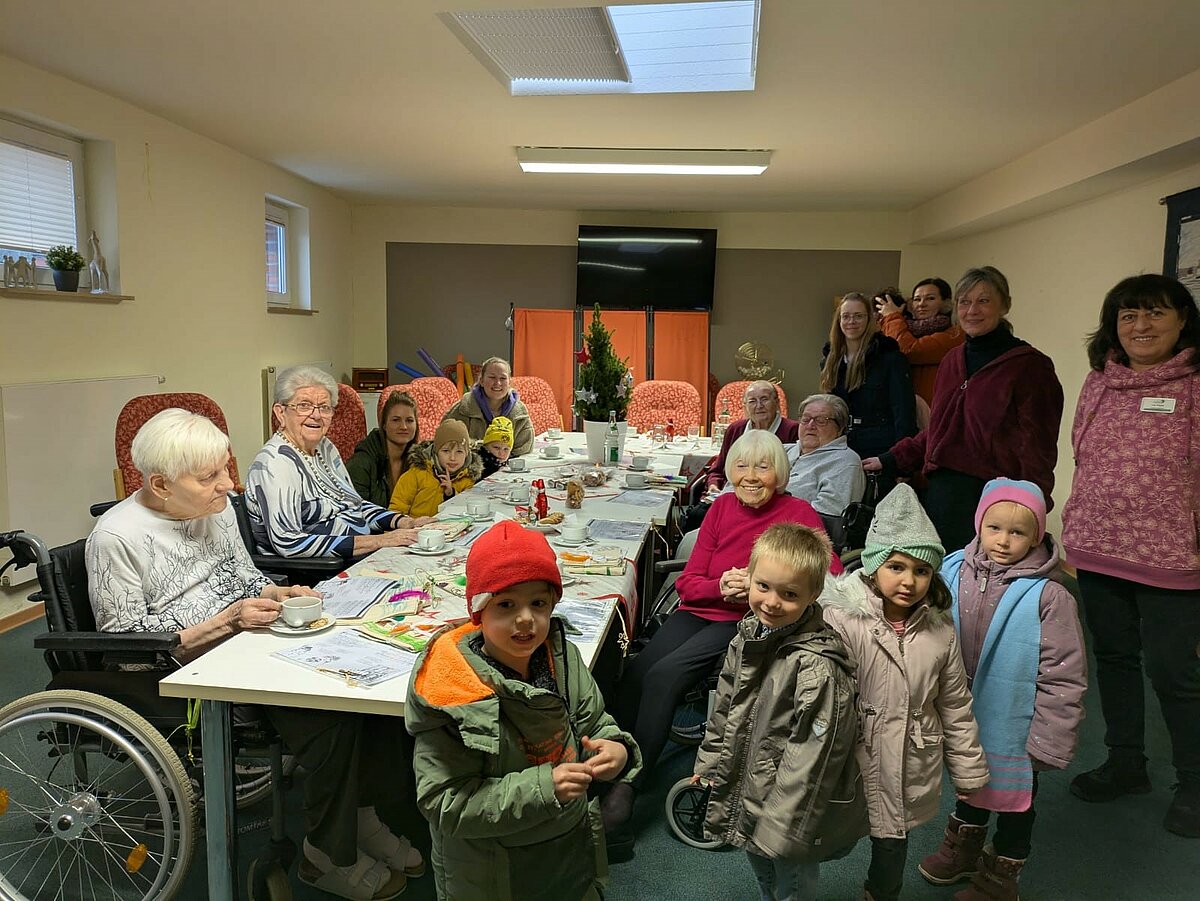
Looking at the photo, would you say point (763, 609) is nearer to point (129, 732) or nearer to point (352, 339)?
point (129, 732)

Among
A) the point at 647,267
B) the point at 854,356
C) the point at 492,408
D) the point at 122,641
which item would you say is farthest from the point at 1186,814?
the point at 647,267

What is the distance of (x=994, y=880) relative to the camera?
190 centimetres

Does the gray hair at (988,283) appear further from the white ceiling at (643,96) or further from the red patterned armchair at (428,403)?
the red patterned armchair at (428,403)

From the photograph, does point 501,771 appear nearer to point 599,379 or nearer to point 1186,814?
point 1186,814

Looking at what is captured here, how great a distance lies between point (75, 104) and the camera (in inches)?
159

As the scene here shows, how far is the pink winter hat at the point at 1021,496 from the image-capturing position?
1.83 meters

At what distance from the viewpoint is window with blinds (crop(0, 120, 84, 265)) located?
12.9 feet

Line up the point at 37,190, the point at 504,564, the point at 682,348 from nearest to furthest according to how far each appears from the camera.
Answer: the point at 504,564 → the point at 37,190 → the point at 682,348

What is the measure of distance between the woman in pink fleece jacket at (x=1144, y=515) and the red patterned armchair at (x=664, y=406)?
385 centimetres

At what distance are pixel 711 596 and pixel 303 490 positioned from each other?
1363 mm

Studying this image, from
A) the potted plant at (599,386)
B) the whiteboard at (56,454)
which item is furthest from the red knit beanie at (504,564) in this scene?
the whiteboard at (56,454)

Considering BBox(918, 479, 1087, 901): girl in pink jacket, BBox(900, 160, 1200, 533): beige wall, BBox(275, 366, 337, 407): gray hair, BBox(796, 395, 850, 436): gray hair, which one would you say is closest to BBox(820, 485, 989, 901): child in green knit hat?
BBox(918, 479, 1087, 901): girl in pink jacket

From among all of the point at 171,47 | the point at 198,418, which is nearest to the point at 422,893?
the point at 198,418

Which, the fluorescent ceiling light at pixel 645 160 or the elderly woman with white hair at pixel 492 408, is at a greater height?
the fluorescent ceiling light at pixel 645 160
